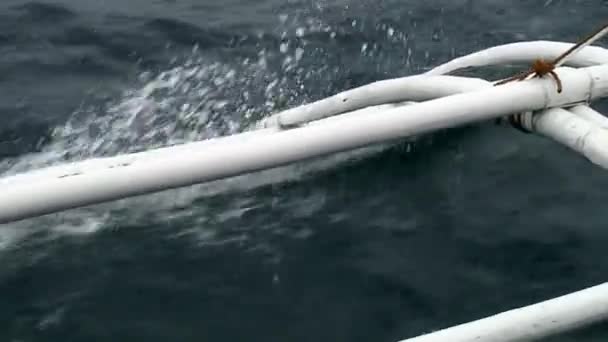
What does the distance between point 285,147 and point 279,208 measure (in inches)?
53.2

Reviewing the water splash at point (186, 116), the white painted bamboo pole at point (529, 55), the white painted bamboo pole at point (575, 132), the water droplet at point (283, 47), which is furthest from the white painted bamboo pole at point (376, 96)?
the water droplet at point (283, 47)

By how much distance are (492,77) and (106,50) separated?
11.7 ft

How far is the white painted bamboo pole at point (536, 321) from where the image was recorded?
12.7 ft

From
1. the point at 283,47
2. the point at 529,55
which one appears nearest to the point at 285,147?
the point at 529,55

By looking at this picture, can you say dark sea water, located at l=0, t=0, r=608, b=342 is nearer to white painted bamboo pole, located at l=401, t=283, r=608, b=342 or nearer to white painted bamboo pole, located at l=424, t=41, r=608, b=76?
white painted bamboo pole, located at l=424, t=41, r=608, b=76

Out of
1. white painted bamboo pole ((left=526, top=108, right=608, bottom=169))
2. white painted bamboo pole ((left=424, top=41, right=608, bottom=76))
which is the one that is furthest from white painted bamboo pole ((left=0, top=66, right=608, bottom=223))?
white painted bamboo pole ((left=424, top=41, right=608, bottom=76))

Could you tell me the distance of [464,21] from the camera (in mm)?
8797

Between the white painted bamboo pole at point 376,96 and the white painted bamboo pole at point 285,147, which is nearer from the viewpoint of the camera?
the white painted bamboo pole at point 285,147

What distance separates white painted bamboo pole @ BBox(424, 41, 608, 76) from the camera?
19.6 ft

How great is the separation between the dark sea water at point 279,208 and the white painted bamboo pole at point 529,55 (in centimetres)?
48

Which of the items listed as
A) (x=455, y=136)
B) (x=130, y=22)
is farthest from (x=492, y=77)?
(x=130, y=22)

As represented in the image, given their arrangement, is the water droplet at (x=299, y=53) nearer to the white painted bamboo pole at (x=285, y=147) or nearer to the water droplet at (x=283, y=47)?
the water droplet at (x=283, y=47)

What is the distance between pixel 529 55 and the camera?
6.16 metres

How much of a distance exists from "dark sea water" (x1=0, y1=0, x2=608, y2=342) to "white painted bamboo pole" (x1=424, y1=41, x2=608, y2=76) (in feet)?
1.59
